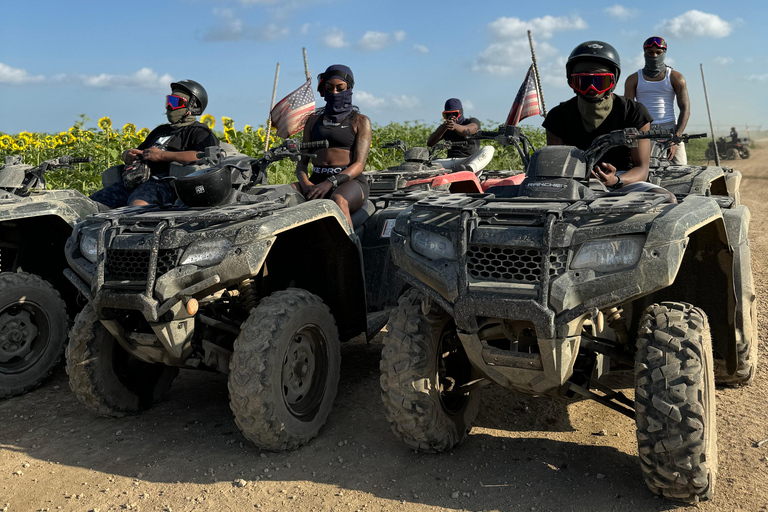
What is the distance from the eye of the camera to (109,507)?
375 cm

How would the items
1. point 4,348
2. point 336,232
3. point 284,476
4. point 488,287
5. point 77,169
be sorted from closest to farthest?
1. point 488,287
2. point 284,476
3. point 336,232
4. point 4,348
5. point 77,169

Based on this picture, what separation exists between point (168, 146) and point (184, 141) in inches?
5.7

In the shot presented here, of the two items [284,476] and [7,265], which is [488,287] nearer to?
[284,476]

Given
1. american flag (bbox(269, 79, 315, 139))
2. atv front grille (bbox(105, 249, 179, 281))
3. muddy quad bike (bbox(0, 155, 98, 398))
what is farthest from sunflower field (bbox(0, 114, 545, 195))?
atv front grille (bbox(105, 249, 179, 281))

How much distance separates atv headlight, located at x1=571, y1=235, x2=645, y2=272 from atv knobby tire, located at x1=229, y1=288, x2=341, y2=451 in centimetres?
168

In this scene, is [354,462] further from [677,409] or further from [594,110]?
[594,110]

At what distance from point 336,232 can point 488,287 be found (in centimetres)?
162

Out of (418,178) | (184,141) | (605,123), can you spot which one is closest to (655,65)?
(418,178)

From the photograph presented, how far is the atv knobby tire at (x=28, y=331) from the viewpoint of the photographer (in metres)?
5.33

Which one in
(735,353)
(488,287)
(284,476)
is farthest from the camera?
(735,353)

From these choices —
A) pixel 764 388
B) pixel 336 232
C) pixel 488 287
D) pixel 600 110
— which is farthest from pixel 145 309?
pixel 764 388

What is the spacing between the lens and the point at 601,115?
202 inches

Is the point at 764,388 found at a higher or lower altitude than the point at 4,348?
lower

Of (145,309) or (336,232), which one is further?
(336,232)
